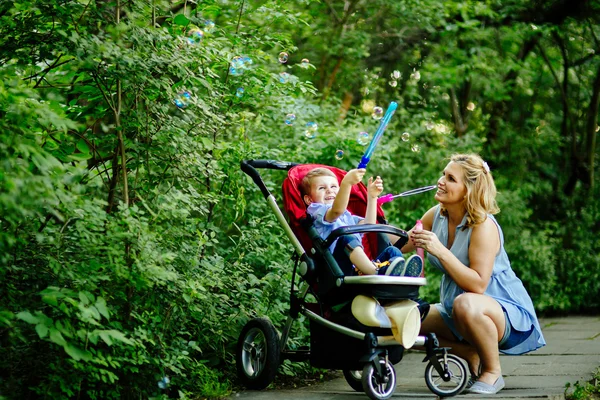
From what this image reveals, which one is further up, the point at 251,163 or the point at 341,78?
the point at 341,78

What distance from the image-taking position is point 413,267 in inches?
157

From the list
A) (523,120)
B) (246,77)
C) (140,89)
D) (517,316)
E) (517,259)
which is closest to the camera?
(140,89)

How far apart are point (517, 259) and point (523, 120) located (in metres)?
3.72

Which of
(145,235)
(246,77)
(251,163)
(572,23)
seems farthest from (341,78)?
(145,235)

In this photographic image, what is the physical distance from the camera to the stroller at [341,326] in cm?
393

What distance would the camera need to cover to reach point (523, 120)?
11742 mm

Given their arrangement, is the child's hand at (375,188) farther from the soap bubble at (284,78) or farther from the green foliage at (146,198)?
the soap bubble at (284,78)

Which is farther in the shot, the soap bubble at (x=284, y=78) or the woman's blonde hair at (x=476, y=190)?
the soap bubble at (x=284, y=78)

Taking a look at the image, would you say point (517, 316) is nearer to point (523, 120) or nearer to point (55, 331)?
point (55, 331)

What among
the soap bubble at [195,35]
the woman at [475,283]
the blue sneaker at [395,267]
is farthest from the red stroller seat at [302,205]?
the soap bubble at [195,35]

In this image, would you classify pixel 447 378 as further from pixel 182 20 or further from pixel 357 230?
pixel 182 20

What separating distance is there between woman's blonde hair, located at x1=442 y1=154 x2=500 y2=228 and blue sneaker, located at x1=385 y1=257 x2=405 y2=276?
0.67 metres

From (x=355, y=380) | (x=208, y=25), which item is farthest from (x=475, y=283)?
(x=208, y=25)

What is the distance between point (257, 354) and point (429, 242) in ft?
3.97
